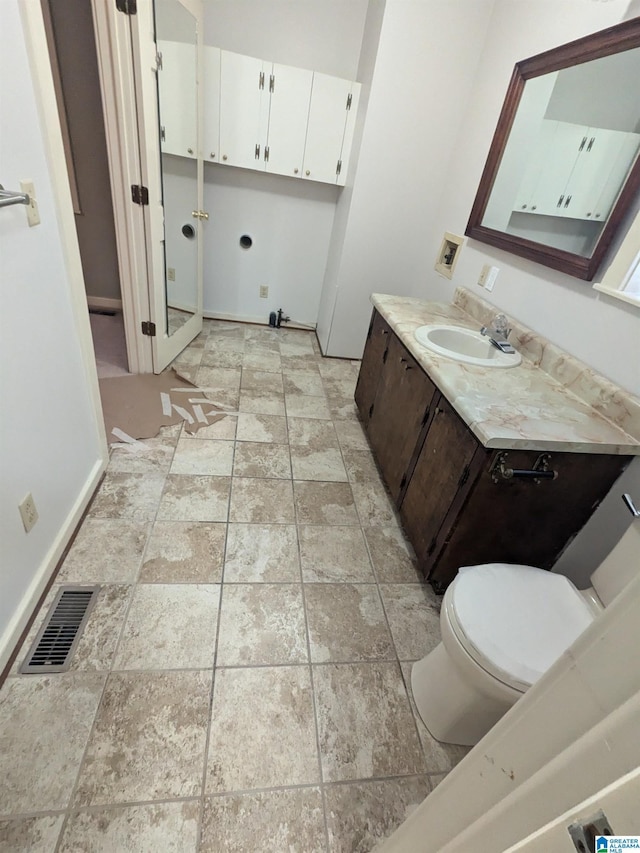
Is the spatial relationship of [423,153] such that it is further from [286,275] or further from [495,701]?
[495,701]

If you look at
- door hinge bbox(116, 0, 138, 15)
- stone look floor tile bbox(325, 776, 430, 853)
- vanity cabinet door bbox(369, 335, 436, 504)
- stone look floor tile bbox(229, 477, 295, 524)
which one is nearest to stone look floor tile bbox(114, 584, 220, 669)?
stone look floor tile bbox(229, 477, 295, 524)

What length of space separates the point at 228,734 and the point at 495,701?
74 cm

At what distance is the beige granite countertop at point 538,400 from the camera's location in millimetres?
1226

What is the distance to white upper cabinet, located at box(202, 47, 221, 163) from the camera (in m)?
2.67

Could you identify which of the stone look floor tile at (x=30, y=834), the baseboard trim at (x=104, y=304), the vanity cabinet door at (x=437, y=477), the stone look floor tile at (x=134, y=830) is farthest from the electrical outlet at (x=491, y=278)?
the baseboard trim at (x=104, y=304)

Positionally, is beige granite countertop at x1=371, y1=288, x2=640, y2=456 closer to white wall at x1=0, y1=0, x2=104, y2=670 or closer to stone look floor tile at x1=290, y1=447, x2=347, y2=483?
stone look floor tile at x1=290, y1=447, x2=347, y2=483

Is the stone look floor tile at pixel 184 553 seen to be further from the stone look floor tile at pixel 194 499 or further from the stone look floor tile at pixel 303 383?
the stone look floor tile at pixel 303 383

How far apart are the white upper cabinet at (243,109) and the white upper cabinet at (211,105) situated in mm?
28

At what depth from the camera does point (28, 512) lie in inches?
49.8

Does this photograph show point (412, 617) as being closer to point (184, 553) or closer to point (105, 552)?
point (184, 553)

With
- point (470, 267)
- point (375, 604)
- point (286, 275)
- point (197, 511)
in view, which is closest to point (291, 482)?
point (197, 511)

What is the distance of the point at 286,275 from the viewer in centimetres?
369

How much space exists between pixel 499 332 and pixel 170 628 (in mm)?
1865

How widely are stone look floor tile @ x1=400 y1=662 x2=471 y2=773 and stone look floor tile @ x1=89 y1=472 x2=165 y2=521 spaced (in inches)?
50.4
